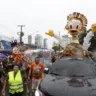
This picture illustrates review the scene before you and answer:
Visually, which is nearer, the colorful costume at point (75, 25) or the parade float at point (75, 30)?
the parade float at point (75, 30)

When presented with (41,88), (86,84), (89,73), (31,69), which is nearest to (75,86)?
(86,84)

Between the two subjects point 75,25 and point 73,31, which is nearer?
point 73,31

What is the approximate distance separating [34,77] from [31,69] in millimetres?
296

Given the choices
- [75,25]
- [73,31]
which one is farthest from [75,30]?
[75,25]

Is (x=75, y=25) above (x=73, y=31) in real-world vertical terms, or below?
above

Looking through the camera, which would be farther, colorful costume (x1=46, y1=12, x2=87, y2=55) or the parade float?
colorful costume (x1=46, y1=12, x2=87, y2=55)

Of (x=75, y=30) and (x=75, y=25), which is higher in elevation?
(x=75, y=25)

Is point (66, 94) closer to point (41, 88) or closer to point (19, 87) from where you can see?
point (41, 88)

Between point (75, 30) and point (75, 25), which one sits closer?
point (75, 30)

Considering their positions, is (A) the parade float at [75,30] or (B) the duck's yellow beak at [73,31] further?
(B) the duck's yellow beak at [73,31]

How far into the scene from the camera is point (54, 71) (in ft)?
26.1

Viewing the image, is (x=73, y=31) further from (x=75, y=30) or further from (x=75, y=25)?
(x=75, y=25)

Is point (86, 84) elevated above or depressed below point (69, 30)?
below

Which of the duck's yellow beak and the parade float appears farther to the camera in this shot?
the duck's yellow beak
